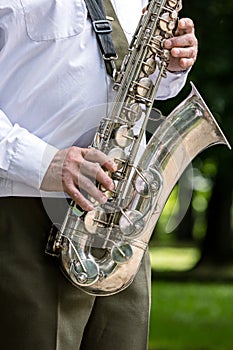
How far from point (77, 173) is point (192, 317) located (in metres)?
9.43

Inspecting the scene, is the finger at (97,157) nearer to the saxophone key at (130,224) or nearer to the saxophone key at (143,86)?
the saxophone key at (130,224)

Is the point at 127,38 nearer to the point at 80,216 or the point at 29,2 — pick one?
the point at 29,2

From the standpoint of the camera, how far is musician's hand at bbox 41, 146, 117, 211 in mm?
2947

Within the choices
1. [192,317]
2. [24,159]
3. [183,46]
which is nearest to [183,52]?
[183,46]

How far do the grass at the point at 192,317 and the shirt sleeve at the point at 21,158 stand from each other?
703cm

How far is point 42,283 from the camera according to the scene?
9.96 feet

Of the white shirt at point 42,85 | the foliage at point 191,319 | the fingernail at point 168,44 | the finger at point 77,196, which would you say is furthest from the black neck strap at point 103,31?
the foliage at point 191,319

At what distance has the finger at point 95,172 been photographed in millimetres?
2961

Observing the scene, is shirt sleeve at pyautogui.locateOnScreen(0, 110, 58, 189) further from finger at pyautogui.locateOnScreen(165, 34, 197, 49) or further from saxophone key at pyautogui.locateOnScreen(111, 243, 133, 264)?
finger at pyautogui.locateOnScreen(165, 34, 197, 49)

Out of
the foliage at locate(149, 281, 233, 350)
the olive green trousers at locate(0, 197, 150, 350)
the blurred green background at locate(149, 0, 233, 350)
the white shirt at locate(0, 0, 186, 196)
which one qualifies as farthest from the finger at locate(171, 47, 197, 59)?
the foliage at locate(149, 281, 233, 350)

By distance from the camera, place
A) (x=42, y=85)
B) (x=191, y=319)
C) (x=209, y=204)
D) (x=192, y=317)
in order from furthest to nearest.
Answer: (x=209, y=204)
(x=192, y=317)
(x=191, y=319)
(x=42, y=85)

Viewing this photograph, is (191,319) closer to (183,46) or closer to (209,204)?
(209,204)

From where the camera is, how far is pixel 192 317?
1218cm

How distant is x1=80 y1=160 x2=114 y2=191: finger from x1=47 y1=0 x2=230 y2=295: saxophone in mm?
99
